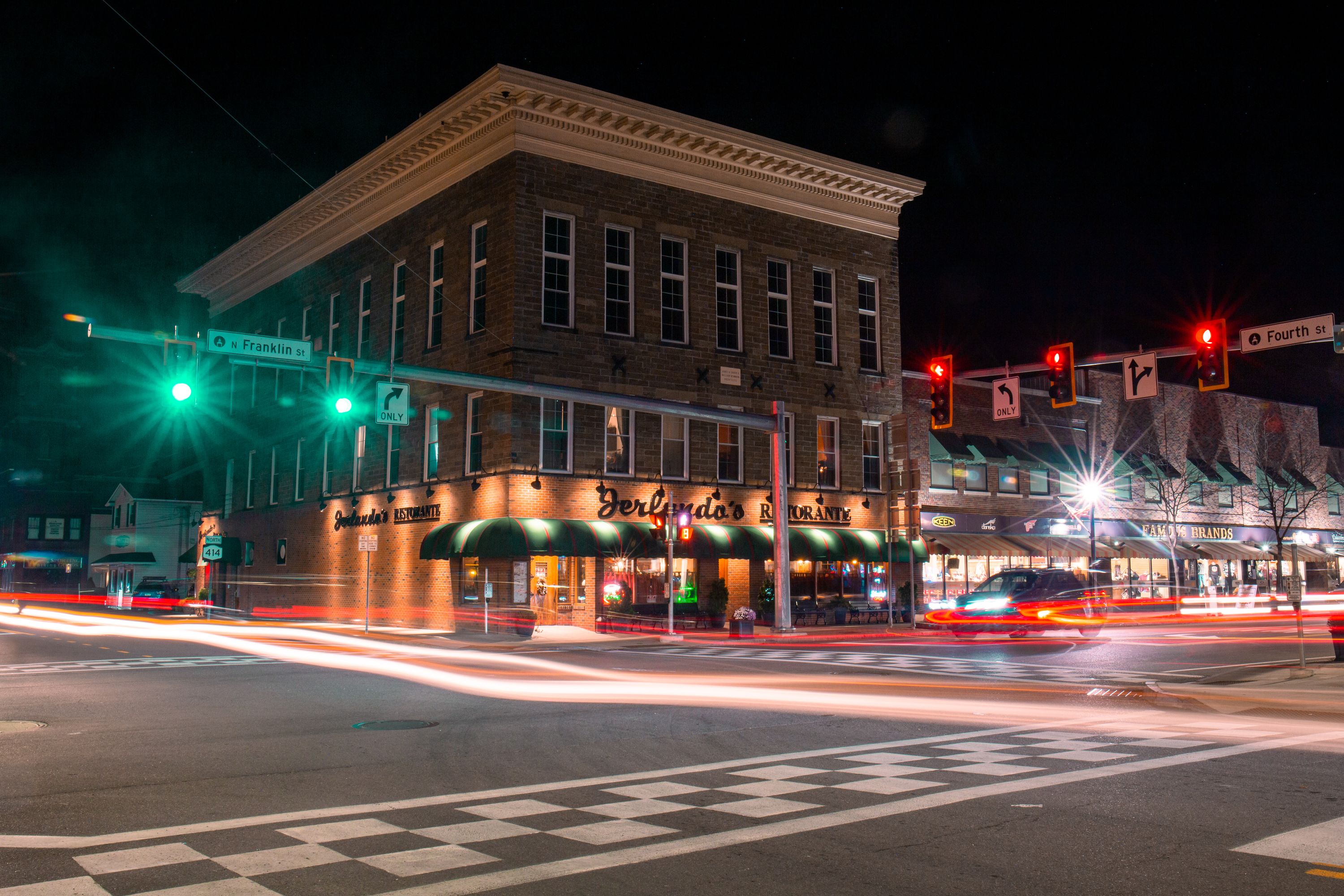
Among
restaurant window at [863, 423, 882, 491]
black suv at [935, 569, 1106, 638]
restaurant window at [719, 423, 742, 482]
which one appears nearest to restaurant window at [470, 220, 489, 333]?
restaurant window at [719, 423, 742, 482]

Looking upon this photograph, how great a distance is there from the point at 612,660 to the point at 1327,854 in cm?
1723

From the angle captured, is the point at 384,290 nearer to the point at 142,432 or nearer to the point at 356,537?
the point at 356,537

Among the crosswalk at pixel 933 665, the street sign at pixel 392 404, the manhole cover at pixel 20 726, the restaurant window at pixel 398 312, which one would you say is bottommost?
the crosswalk at pixel 933 665

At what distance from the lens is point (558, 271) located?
35312 mm

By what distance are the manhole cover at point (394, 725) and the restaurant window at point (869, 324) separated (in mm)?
32700

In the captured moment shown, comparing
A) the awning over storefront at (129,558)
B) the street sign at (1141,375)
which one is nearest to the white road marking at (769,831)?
the street sign at (1141,375)

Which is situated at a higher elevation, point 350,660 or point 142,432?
point 142,432

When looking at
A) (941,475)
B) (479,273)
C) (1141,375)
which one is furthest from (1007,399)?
(941,475)

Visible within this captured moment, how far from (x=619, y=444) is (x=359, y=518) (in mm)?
12376

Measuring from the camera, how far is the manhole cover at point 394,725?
12328 millimetres

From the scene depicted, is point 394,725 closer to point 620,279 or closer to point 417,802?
point 417,802

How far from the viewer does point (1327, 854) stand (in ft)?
20.6

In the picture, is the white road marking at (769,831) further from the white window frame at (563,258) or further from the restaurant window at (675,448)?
the restaurant window at (675,448)

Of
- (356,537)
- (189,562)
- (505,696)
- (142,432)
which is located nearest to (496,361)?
(356,537)
